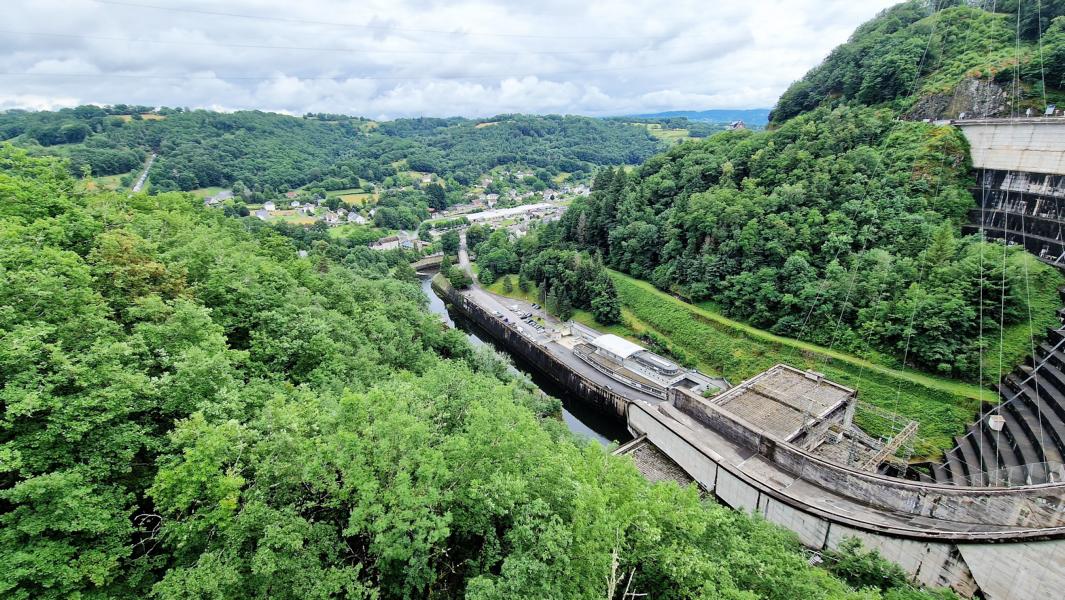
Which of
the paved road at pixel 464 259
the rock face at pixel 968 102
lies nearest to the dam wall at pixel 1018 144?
the rock face at pixel 968 102

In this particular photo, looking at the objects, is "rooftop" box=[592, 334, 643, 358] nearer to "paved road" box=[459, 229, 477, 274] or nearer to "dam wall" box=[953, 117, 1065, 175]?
"dam wall" box=[953, 117, 1065, 175]

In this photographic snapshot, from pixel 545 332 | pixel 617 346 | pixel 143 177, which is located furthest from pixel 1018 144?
pixel 143 177

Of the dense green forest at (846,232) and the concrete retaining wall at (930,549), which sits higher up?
the dense green forest at (846,232)

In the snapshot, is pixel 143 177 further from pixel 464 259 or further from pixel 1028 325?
pixel 1028 325

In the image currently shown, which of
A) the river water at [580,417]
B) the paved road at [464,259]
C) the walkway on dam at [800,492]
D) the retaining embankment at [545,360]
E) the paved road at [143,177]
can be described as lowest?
the river water at [580,417]

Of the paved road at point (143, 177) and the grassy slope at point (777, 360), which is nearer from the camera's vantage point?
the grassy slope at point (777, 360)

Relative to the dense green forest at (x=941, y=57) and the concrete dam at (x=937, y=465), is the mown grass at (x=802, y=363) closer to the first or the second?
the concrete dam at (x=937, y=465)

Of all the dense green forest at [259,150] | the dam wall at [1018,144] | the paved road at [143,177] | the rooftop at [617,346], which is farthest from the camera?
the dense green forest at [259,150]

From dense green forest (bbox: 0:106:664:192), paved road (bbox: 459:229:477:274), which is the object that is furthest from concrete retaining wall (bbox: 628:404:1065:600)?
dense green forest (bbox: 0:106:664:192)
